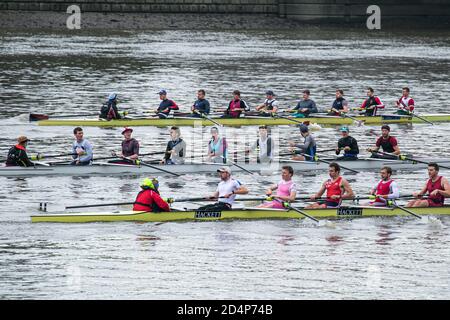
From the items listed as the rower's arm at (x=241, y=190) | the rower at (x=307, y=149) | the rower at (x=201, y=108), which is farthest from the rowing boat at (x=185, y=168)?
the rower at (x=201, y=108)

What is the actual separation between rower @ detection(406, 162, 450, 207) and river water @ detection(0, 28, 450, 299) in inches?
24.8

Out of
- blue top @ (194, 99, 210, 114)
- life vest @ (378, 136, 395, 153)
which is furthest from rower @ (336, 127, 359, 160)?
blue top @ (194, 99, 210, 114)

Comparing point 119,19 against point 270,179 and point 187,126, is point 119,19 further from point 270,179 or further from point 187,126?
point 270,179

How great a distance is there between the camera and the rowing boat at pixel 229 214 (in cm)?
3183

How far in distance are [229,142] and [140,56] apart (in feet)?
116

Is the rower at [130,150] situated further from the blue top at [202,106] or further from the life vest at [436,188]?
the blue top at [202,106]

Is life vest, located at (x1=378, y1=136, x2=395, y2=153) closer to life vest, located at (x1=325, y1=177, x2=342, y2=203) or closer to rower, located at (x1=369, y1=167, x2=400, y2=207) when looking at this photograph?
rower, located at (x1=369, y1=167, x2=400, y2=207)

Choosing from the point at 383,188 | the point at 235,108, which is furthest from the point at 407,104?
the point at 383,188

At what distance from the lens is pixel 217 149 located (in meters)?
39.7

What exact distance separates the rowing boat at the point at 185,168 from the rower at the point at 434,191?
7.45 meters

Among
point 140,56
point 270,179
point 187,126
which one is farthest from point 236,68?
point 270,179

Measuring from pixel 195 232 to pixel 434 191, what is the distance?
739 centimetres

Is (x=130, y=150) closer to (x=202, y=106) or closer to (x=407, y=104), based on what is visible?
(x=202, y=106)

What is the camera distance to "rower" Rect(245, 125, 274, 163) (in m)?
39.7
